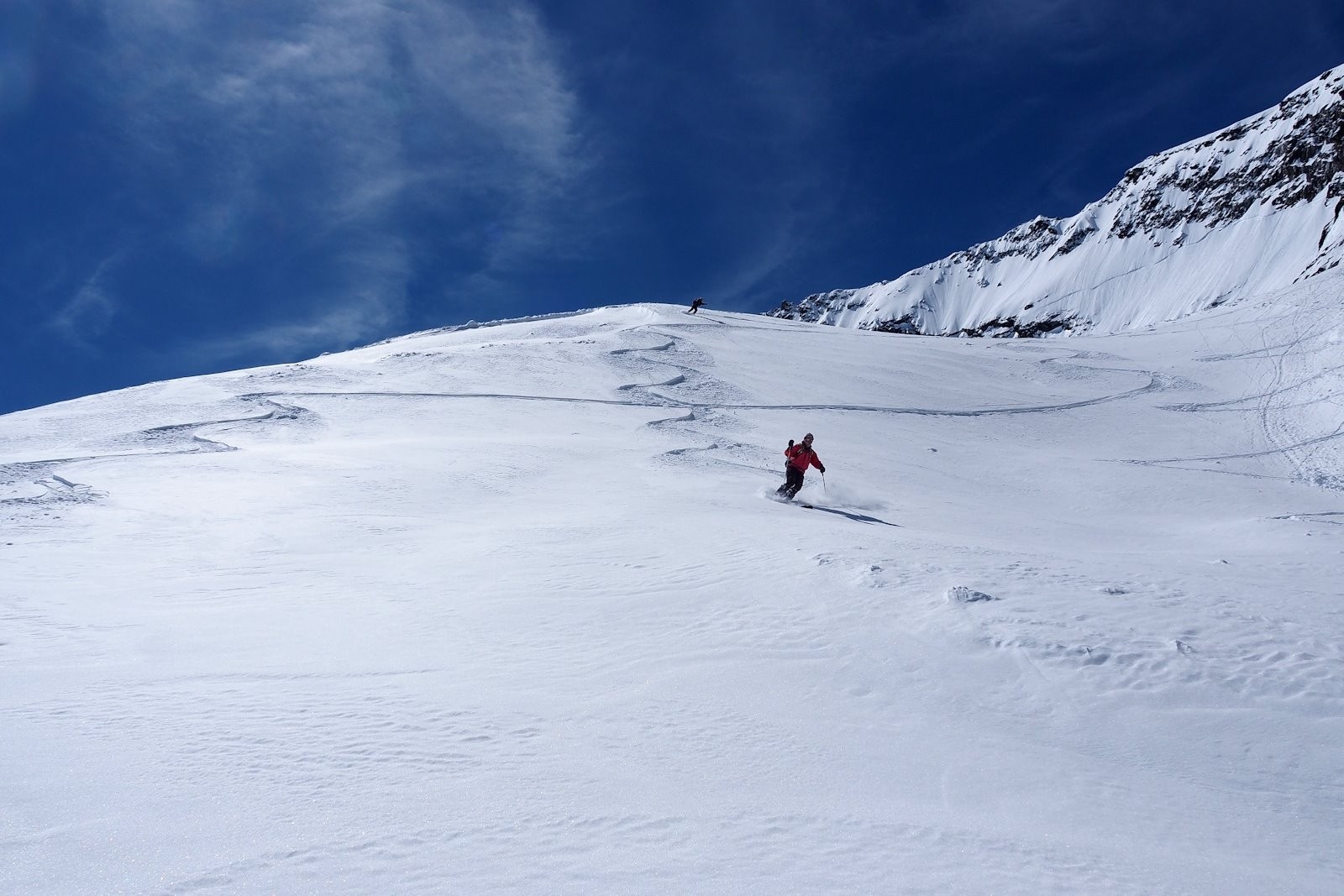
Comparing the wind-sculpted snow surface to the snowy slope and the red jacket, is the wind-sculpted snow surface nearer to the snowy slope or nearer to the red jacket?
the red jacket

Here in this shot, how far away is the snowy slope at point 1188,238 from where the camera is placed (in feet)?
292

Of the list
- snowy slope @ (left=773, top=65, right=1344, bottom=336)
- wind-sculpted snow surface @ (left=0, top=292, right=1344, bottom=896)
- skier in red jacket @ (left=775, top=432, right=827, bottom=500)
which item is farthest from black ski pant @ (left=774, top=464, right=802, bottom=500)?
snowy slope @ (left=773, top=65, right=1344, bottom=336)

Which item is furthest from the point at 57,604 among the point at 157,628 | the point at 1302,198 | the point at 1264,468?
the point at 1302,198

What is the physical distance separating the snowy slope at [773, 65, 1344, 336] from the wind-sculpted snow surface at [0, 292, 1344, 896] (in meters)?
68.3

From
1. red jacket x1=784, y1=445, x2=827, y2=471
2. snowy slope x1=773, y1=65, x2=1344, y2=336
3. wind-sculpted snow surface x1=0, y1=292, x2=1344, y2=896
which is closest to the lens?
wind-sculpted snow surface x1=0, y1=292, x2=1344, y2=896

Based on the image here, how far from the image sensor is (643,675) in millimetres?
6344

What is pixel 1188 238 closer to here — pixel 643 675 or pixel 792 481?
pixel 792 481

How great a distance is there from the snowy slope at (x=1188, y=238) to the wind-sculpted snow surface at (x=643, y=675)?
68.3m

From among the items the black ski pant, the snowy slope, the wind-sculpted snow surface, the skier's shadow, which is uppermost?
the snowy slope

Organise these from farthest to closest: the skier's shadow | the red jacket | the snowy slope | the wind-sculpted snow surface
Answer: the snowy slope < the red jacket < the skier's shadow < the wind-sculpted snow surface

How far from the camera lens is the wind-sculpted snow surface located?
3.85 metres

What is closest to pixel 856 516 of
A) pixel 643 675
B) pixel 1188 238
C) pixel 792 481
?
pixel 792 481

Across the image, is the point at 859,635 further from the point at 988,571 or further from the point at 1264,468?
the point at 1264,468

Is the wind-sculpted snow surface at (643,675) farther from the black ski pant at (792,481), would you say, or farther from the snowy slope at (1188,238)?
the snowy slope at (1188,238)
